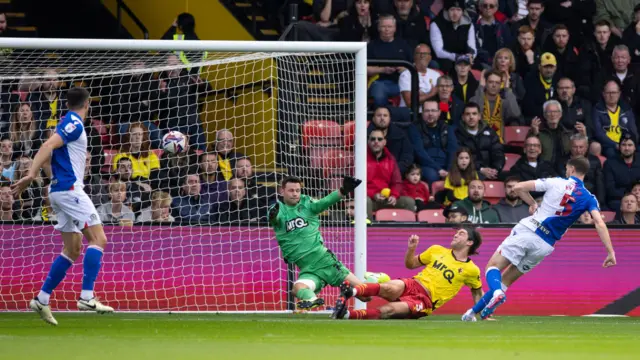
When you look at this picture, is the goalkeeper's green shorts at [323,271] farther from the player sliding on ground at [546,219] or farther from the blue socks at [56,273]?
the blue socks at [56,273]

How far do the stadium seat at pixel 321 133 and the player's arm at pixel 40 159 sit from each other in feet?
14.5

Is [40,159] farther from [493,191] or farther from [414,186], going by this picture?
[493,191]

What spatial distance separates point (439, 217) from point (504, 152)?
2141 mm

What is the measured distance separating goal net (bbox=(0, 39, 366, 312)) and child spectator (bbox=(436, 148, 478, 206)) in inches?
66.2

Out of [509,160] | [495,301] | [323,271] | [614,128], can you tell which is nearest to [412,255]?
[323,271]

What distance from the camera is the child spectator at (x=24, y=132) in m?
13.1

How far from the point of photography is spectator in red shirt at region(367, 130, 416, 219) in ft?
47.4

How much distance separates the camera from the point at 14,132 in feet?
43.1

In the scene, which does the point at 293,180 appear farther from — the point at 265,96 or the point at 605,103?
the point at 605,103

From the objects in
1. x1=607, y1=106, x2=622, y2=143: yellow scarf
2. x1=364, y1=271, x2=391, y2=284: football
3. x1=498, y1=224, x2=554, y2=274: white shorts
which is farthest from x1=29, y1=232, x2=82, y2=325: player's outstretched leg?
x1=607, y1=106, x2=622, y2=143: yellow scarf

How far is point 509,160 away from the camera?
631 inches

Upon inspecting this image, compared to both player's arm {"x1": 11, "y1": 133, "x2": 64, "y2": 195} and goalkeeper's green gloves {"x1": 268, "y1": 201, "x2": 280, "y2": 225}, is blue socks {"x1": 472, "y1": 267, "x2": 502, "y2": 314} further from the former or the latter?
player's arm {"x1": 11, "y1": 133, "x2": 64, "y2": 195}

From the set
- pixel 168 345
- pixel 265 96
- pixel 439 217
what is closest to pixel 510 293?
pixel 439 217

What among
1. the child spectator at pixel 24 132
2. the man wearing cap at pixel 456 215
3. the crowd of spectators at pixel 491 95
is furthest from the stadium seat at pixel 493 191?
the child spectator at pixel 24 132
